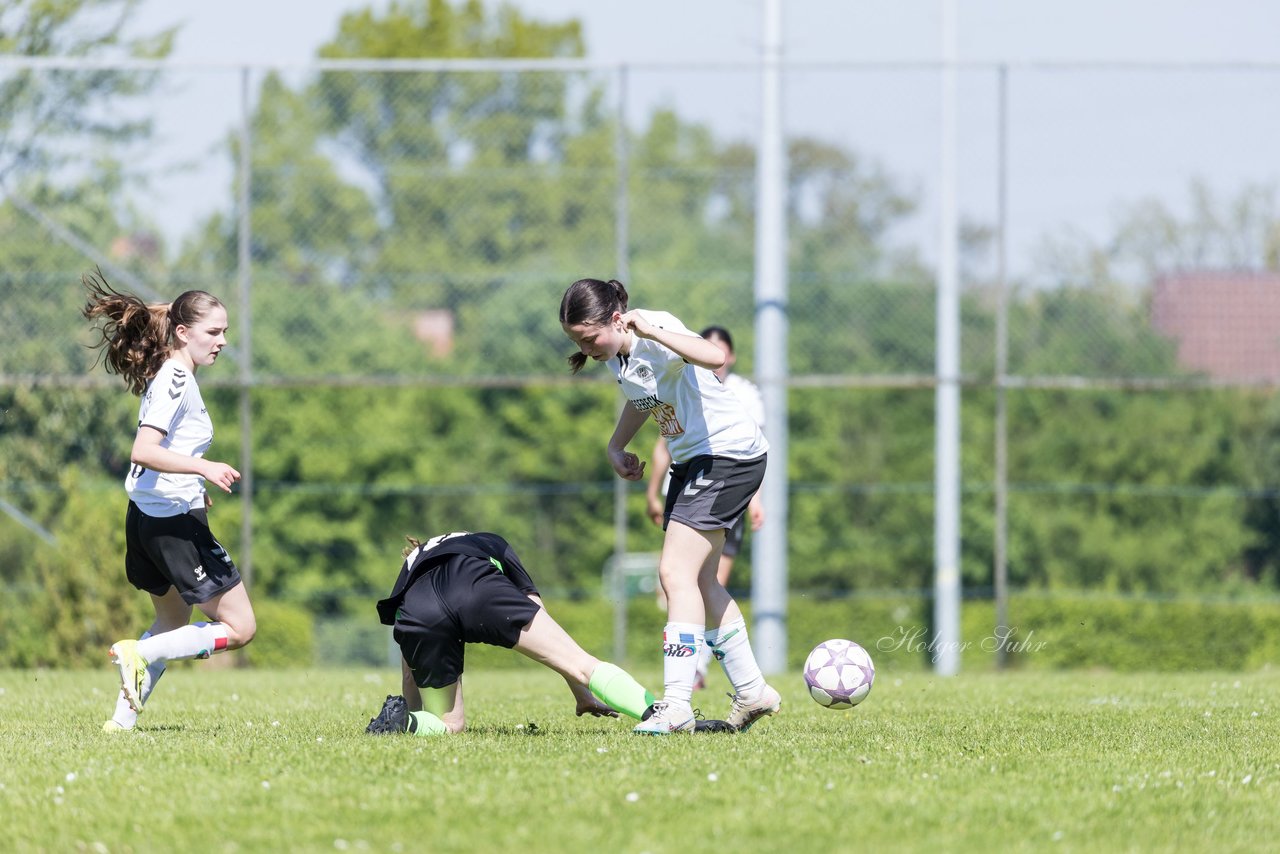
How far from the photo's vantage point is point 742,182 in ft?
72.3

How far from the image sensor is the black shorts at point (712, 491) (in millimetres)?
6266

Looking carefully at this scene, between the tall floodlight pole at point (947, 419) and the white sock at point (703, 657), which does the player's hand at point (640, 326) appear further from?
the tall floodlight pole at point (947, 419)

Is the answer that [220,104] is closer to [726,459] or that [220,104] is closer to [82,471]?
[82,471]

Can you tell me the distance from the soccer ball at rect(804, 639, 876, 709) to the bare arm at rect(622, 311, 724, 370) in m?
1.51

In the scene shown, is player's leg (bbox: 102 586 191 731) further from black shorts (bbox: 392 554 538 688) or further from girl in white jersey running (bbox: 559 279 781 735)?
girl in white jersey running (bbox: 559 279 781 735)

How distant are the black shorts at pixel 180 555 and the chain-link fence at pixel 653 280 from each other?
22.1 ft

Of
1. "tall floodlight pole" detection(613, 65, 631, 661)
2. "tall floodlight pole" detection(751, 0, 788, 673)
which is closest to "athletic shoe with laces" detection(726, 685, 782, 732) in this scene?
"tall floodlight pole" detection(613, 65, 631, 661)

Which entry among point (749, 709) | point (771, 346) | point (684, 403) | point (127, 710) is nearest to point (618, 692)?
point (749, 709)

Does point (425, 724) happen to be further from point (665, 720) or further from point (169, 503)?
point (169, 503)

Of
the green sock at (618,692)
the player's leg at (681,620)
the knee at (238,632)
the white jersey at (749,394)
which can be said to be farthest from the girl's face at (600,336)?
the white jersey at (749,394)

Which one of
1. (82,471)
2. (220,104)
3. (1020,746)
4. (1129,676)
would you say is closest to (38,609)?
(82,471)

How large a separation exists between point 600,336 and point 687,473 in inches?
29.2

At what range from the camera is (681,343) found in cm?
586

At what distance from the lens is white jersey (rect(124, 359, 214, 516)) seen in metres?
6.32
